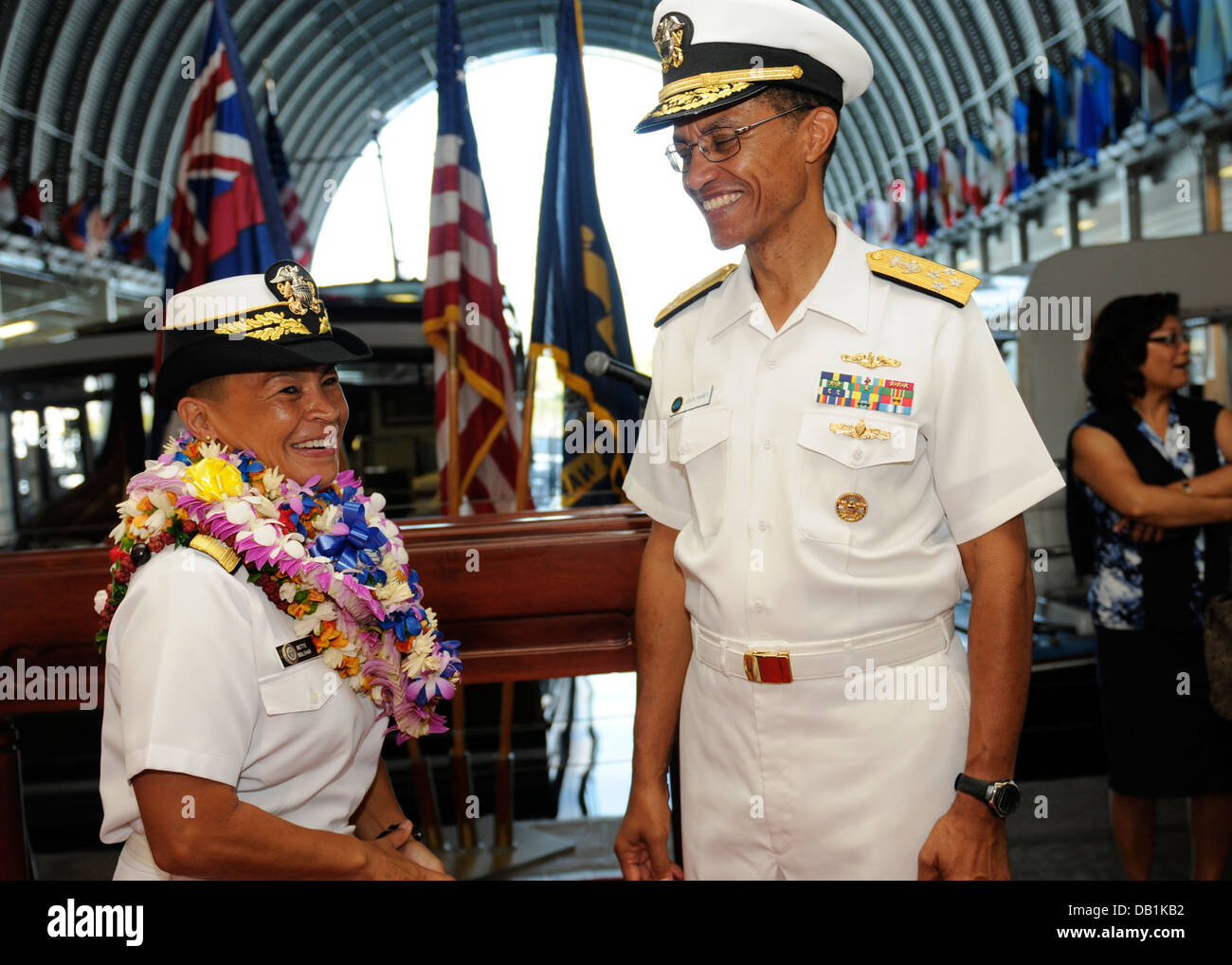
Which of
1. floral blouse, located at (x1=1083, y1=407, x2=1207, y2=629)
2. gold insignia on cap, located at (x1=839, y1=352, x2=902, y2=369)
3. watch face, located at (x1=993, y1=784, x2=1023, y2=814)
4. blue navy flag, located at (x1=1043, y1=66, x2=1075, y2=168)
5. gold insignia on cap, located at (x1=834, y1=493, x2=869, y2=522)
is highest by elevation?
blue navy flag, located at (x1=1043, y1=66, x2=1075, y2=168)

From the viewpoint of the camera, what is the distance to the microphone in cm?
199

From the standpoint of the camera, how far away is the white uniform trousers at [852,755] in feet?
4.78

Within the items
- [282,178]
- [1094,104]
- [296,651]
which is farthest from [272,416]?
[1094,104]

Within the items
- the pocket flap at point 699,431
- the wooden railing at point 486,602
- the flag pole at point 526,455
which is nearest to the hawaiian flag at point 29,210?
the flag pole at point 526,455

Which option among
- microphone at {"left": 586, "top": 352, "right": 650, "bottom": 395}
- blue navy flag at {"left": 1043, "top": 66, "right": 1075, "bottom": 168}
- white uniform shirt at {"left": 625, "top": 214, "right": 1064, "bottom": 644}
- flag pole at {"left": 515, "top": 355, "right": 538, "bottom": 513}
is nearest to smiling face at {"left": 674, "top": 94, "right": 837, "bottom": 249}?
white uniform shirt at {"left": 625, "top": 214, "right": 1064, "bottom": 644}

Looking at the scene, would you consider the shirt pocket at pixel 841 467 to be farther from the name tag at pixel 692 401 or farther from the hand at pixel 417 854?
the hand at pixel 417 854

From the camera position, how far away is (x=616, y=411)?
157 inches

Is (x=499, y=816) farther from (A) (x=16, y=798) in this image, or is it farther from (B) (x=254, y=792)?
(B) (x=254, y=792)

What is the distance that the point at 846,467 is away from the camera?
1.45 m

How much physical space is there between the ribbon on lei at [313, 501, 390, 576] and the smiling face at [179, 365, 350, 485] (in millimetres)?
92

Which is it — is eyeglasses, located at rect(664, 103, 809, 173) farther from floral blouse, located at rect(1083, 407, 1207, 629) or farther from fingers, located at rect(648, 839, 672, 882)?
floral blouse, located at rect(1083, 407, 1207, 629)

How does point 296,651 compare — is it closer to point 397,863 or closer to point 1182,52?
point 397,863

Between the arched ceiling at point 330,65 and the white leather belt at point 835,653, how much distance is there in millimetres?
7756
